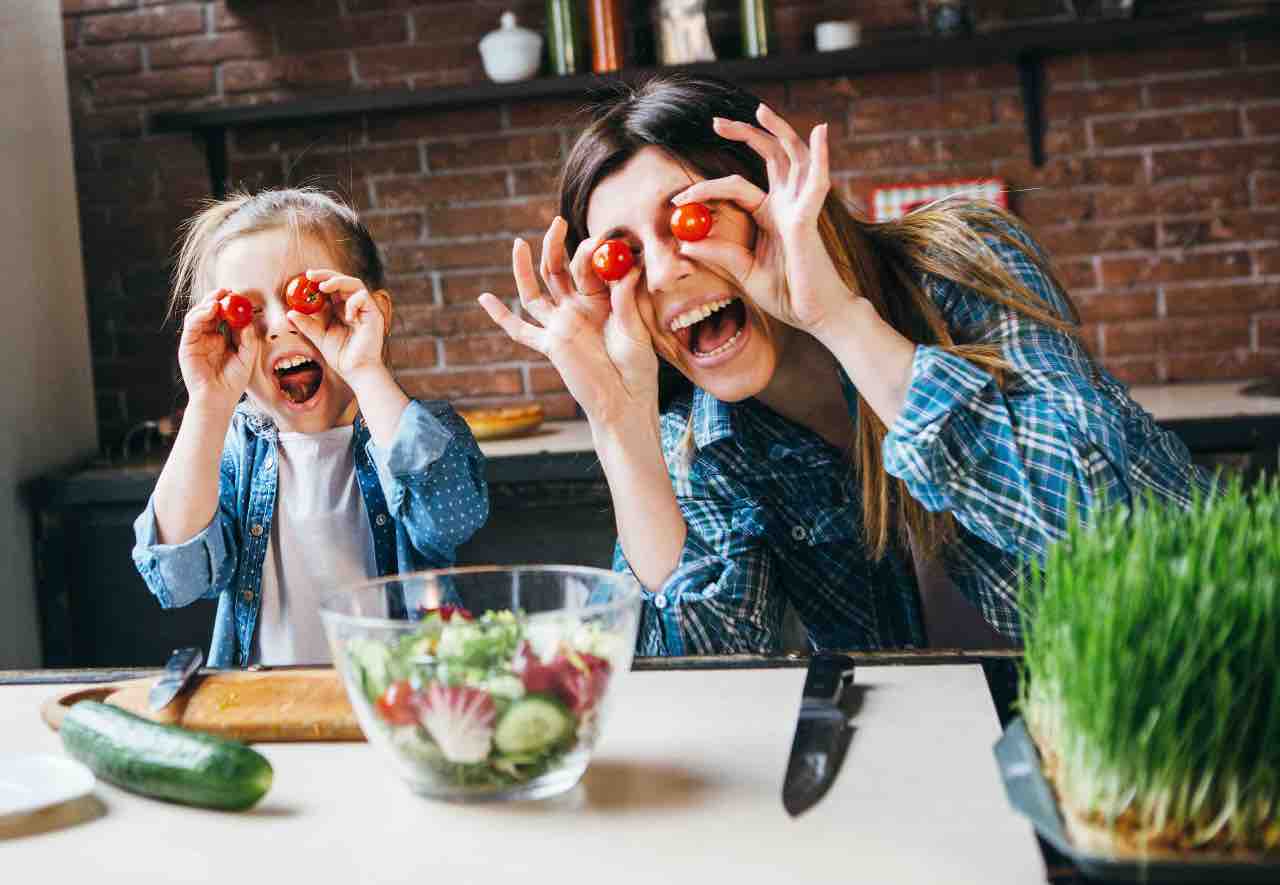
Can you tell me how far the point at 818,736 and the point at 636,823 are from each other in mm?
169

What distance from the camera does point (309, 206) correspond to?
1868 millimetres

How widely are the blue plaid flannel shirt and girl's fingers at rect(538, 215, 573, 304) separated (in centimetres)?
26

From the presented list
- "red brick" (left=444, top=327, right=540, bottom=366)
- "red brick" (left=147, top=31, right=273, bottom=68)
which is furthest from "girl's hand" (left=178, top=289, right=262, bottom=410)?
"red brick" (left=147, top=31, right=273, bottom=68)

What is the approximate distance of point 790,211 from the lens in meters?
1.22

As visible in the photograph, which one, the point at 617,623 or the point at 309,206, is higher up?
the point at 309,206

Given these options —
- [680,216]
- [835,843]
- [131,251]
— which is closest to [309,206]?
[680,216]

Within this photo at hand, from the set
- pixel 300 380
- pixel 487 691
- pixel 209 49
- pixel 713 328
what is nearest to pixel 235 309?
pixel 300 380

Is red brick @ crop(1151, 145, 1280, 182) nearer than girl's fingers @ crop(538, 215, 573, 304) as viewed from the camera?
No

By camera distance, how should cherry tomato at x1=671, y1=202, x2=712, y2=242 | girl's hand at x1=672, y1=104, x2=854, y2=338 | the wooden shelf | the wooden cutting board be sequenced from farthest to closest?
the wooden shelf → cherry tomato at x1=671, y1=202, x2=712, y2=242 → girl's hand at x1=672, y1=104, x2=854, y2=338 → the wooden cutting board

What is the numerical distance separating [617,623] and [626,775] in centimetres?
11

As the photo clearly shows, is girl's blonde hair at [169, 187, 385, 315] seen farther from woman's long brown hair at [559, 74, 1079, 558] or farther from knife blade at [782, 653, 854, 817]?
knife blade at [782, 653, 854, 817]

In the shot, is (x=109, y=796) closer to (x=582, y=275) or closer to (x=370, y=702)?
(x=370, y=702)

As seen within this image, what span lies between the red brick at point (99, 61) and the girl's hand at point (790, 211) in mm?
2815

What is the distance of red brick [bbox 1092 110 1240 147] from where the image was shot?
317 centimetres
